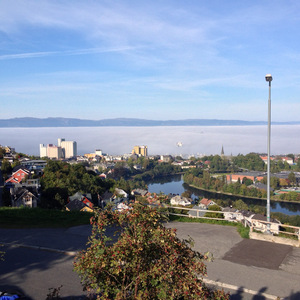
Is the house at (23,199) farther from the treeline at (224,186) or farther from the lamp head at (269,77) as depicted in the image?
the treeline at (224,186)

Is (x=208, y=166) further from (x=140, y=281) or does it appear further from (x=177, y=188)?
(x=140, y=281)

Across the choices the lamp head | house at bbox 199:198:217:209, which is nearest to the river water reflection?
house at bbox 199:198:217:209

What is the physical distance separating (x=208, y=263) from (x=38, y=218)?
5559 mm

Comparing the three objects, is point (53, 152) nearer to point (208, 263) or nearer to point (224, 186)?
point (224, 186)

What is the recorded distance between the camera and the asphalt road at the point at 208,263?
17.5 ft

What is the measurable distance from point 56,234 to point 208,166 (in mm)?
129868

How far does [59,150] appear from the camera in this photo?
140125mm

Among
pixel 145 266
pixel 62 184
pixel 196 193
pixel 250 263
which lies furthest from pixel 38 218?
pixel 196 193

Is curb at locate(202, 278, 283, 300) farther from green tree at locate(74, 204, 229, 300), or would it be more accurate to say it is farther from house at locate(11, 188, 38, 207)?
house at locate(11, 188, 38, 207)

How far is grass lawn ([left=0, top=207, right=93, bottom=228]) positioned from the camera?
9.35 meters

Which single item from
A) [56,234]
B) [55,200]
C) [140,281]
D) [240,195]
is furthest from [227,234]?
[240,195]

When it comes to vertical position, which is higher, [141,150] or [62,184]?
[62,184]

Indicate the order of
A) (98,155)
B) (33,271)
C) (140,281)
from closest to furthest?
(140,281), (33,271), (98,155)

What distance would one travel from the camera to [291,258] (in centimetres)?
668
